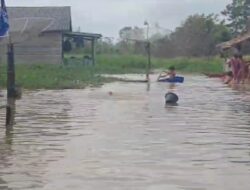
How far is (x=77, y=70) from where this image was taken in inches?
1686

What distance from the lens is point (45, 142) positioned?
38.8ft

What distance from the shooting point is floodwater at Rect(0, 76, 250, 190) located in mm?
8391

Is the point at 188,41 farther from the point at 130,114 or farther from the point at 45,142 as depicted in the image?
the point at 45,142

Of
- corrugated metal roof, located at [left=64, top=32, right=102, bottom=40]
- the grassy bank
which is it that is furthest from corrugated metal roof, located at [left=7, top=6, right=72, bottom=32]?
the grassy bank

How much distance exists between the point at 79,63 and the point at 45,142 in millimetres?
35966

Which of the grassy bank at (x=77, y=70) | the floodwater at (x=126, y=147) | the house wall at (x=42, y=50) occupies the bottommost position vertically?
the floodwater at (x=126, y=147)

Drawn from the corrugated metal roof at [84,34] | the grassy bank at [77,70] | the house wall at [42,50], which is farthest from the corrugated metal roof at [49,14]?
the grassy bank at [77,70]

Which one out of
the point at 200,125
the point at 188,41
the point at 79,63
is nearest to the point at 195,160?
the point at 200,125

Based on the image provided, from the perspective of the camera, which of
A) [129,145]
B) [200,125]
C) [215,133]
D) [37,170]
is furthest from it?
[200,125]

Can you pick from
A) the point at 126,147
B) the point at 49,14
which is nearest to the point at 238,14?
the point at 49,14

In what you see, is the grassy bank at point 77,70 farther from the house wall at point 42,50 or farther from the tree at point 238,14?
the tree at point 238,14

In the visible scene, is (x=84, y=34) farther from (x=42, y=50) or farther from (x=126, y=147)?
(x=126, y=147)

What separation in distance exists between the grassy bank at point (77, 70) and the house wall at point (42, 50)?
3.61 feet

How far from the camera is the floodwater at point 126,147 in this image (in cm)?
839
